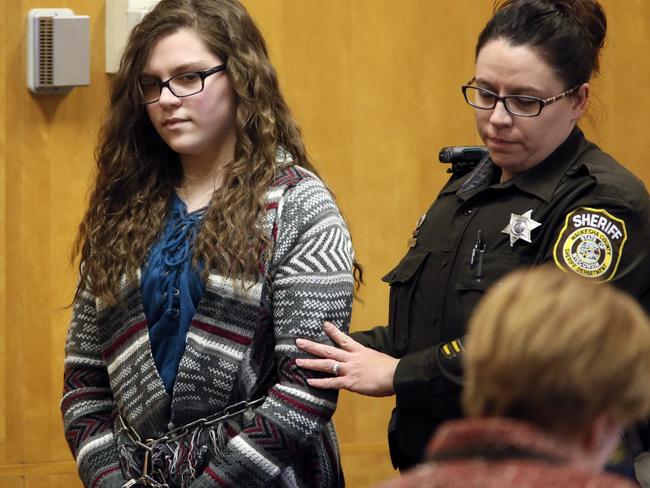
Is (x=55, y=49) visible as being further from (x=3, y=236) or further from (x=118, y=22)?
(x=3, y=236)

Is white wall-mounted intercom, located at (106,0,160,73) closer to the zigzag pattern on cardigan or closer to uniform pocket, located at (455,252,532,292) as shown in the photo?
the zigzag pattern on cardigan

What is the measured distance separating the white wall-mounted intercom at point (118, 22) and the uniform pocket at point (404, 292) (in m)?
1.61

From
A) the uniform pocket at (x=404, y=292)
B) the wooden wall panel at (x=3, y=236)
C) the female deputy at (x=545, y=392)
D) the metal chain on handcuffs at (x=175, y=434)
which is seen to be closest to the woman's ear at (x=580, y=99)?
the uniform pocket at (x=404, y=292)

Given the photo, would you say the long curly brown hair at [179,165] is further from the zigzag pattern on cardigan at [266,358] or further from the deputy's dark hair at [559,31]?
the deputy's dark hair at [559,31]

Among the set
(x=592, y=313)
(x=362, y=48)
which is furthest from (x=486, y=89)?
(x=362, y=48)

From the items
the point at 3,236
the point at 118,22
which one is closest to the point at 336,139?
the point at 118,22

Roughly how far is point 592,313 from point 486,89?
1.16 metres

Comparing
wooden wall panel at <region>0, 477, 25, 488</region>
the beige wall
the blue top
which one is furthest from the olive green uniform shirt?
wooden wall panel at <region>0, 477, 25, 488</region>

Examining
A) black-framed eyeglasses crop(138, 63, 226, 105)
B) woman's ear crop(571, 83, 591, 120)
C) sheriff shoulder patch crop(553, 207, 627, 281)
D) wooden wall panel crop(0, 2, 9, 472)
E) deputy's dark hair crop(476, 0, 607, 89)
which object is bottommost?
wooden wall panel crop(0, 2, 9, 472)

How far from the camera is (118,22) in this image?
3.73m

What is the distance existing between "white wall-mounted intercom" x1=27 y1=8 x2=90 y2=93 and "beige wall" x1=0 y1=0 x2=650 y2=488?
4cm

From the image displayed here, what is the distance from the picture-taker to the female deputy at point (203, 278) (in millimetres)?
2178

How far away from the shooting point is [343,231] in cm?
226

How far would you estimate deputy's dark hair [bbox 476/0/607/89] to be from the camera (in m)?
2.27
